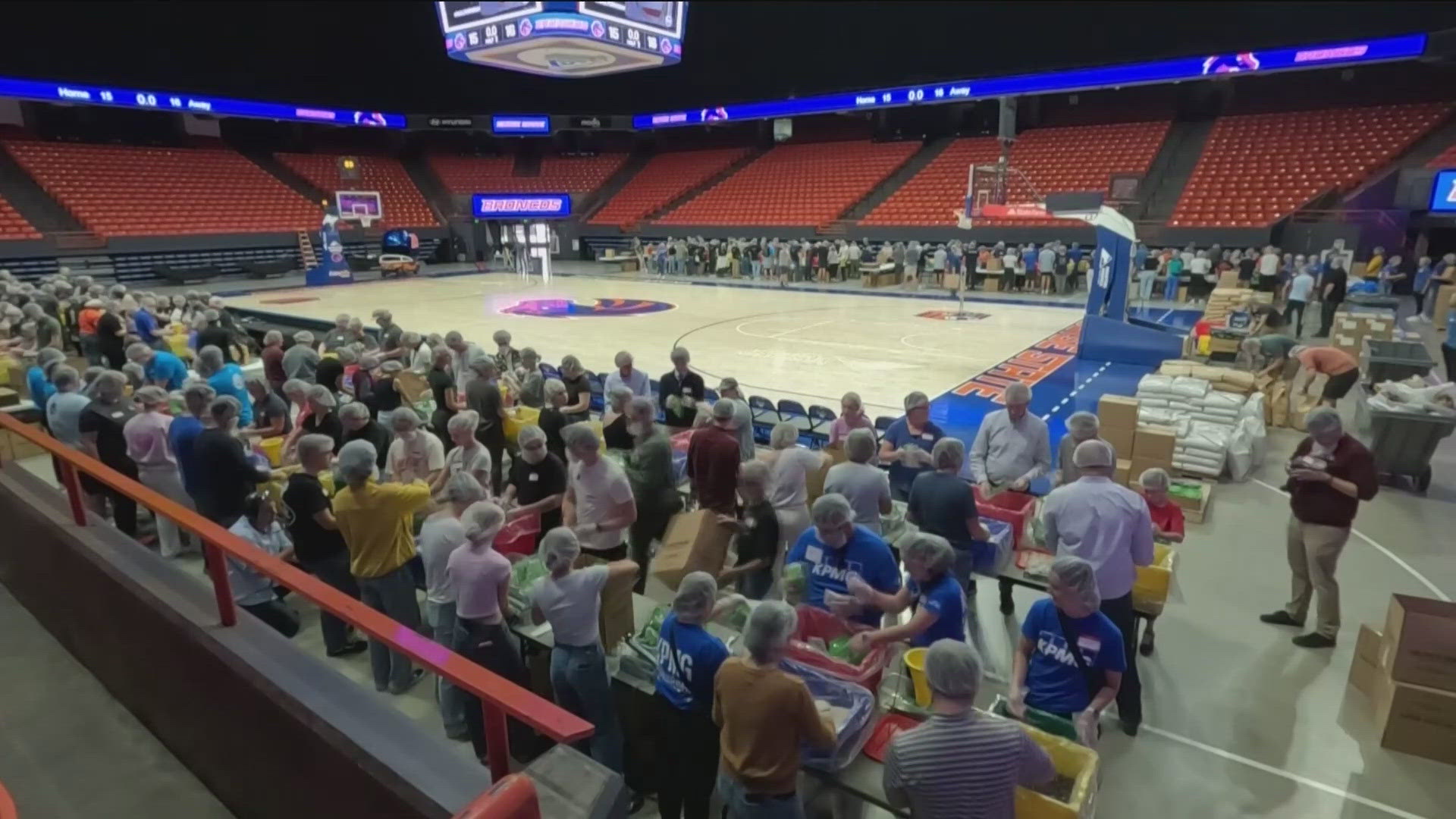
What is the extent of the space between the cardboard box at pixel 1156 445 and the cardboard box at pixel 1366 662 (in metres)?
3.05

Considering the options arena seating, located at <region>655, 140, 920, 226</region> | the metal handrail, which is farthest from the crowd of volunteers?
arena seating, located at <region>655, 140, 920, 226</region>

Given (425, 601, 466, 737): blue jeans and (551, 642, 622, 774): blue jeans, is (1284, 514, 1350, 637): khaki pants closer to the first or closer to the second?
(551, 642, 622, 774): blue jeans

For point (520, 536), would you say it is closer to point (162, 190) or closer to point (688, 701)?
point (688, 701)

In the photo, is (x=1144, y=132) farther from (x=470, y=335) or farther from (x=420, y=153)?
(x=420, y=153)

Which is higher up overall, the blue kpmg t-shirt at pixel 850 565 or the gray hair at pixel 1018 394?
the gray hair at pixel 1018 394

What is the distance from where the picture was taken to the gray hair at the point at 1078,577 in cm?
314

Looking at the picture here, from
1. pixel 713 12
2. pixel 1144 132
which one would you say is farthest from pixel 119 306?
pixel 1144 132

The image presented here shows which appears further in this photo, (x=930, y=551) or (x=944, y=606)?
(x=944, y=606)

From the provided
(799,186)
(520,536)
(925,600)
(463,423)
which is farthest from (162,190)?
(925,600)

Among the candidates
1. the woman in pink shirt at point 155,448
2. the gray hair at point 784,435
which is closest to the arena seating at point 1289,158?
the gray hair at point 784,435

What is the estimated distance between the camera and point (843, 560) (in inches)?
156

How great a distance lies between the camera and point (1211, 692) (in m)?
4.63

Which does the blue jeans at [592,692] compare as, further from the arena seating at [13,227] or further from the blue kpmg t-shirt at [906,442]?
the arena seating at [13,227]

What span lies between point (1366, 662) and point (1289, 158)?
2427 cm
